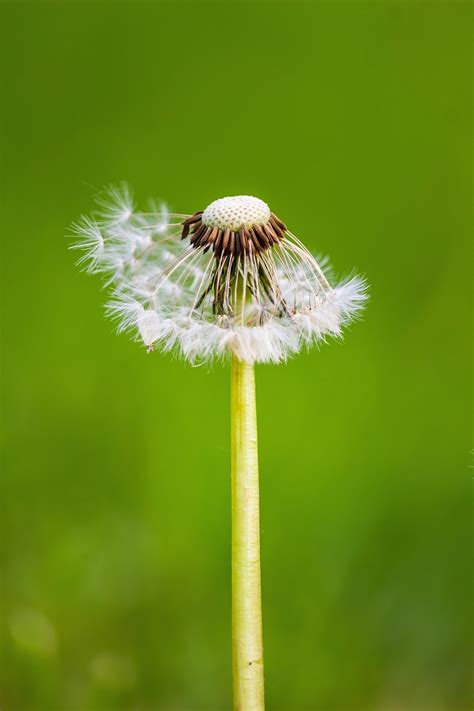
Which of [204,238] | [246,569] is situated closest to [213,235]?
[204,238]

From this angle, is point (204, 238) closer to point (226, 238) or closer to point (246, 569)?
point (226, 238)

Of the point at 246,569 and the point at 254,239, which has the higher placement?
the point at 254,239

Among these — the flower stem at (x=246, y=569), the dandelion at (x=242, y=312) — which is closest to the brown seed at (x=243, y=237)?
the dandelion at (x=242, y=312)

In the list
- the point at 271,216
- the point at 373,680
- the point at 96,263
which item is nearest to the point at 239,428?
the point at 271,216

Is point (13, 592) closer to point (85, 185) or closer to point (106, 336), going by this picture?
point (106, 336)

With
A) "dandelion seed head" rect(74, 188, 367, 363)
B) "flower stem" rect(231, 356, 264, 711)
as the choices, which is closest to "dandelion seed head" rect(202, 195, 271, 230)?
"dandelion seed head" rect(74, 188, 367, 363)

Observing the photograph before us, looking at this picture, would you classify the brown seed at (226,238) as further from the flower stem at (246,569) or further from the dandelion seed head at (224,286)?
the flower stem at (246,569)
